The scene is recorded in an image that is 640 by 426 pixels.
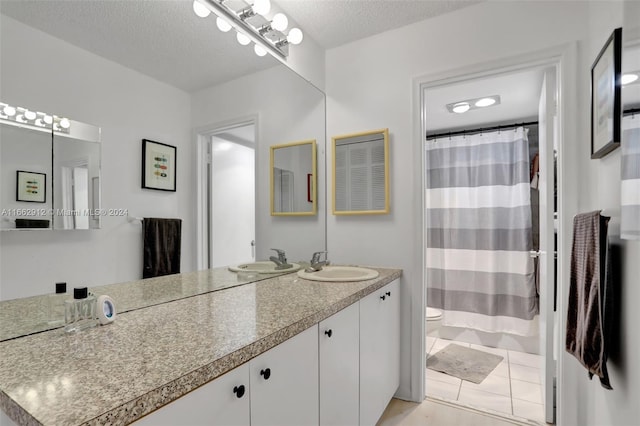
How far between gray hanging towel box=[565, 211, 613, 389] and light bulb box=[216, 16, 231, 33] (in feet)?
5.87

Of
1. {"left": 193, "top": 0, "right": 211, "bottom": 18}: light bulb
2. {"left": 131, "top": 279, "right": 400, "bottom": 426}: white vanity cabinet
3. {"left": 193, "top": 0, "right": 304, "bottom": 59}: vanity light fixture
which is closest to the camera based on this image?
{"left": 131, "top": 279, "right": 400, "bottom": 426}: white vanity cabinet

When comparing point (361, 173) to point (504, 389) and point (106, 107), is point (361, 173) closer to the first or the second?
point (106, 107)

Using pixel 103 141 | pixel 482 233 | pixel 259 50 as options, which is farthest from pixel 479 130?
pixel 103 141

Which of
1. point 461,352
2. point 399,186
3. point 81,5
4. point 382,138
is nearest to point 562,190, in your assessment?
point 399,186

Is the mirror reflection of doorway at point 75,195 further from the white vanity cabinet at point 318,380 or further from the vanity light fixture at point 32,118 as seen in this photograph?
the white vanity cabinet at point 318,380

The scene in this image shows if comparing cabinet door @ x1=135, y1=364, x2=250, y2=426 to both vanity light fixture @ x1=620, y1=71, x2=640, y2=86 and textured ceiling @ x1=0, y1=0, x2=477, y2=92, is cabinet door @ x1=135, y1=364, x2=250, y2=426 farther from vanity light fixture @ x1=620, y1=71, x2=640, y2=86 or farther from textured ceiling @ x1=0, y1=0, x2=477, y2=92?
vanity light fixture @ x1=620, y1=71, x2=640, y2=86

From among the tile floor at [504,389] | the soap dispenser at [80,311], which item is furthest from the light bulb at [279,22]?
the tile floor at [504,389]

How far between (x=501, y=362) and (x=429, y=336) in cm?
68

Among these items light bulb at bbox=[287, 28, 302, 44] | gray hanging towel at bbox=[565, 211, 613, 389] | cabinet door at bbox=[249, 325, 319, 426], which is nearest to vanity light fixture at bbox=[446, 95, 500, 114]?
light bulb at bbox=[287, 28, 302, 44]

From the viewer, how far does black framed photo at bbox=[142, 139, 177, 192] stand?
3.84ft

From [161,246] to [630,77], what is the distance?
5.41ft

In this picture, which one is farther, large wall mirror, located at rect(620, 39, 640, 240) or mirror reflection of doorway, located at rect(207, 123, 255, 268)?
mirror reflection of doorway, located at rect(207, 123, 255, 268)

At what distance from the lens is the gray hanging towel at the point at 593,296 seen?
114cm

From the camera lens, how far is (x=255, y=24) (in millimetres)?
1806
